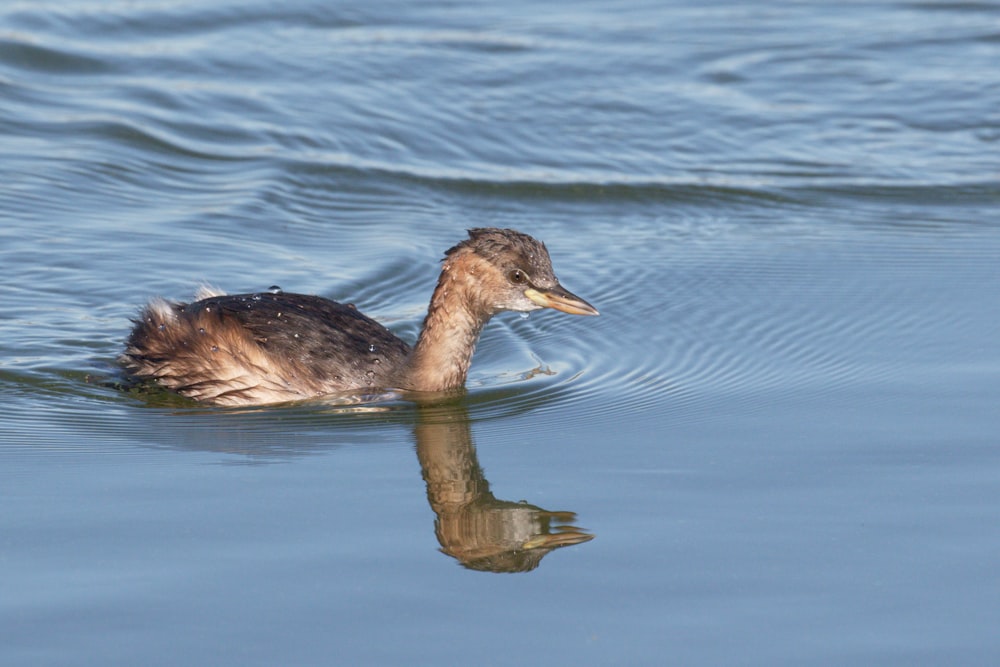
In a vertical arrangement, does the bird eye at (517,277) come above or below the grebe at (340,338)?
above

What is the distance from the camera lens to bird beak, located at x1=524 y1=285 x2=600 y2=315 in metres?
8.34

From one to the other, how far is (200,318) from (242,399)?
1.79 feet

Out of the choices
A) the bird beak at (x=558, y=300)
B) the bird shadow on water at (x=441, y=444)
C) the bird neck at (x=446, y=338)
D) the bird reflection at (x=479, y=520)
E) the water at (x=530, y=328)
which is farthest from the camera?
the bird neck at (x=446, y=338)

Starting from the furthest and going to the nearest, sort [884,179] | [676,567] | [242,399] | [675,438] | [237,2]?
[237,2]
[884,179]
[242,399]
[675,438]
[676,567]

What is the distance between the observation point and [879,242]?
38.3 ft

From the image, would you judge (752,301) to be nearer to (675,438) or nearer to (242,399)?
(675,438)

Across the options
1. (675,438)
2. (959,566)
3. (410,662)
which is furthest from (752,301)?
(410,662)

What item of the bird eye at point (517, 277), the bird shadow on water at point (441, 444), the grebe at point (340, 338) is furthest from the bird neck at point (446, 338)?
the bird eye at point (517, 277)

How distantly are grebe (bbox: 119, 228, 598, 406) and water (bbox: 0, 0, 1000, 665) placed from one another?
0.64 feet

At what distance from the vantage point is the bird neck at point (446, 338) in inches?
337

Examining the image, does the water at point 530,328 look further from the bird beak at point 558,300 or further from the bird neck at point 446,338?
the bird beak at point 558,300

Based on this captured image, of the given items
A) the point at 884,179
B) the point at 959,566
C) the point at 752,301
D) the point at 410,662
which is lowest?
the point at 410,662

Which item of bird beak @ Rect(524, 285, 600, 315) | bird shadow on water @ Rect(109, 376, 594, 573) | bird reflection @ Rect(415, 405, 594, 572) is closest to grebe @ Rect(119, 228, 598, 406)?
bird beak @ Rect(524, 285, 600, 315)

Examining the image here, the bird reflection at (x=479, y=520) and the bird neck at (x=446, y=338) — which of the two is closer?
the bird reflection at (x=479, y=520)
